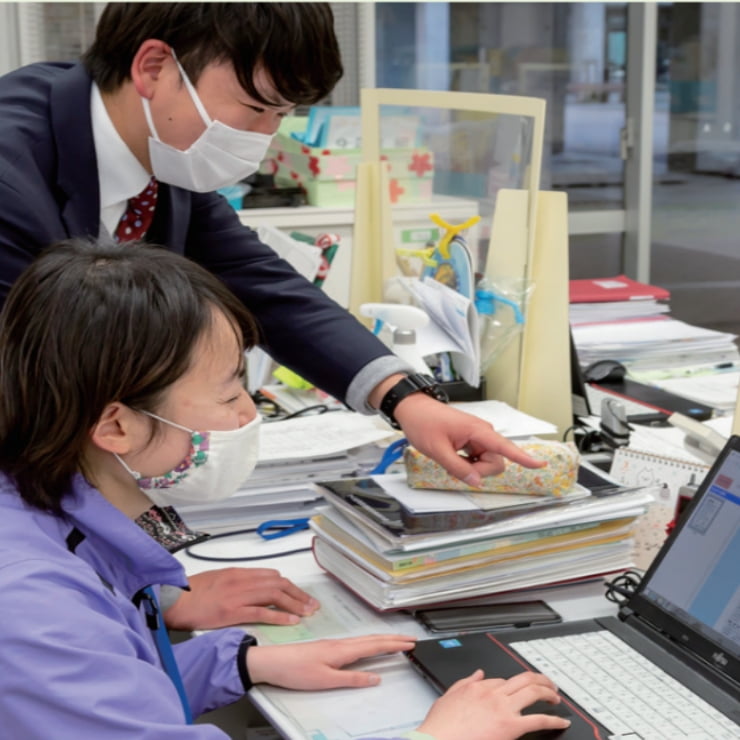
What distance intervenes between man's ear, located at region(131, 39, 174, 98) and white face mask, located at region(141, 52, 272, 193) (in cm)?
2

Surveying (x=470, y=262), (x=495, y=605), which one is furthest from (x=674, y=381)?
(x=495, y=605)

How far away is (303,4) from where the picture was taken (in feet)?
4.66

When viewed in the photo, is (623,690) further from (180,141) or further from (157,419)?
(180,141)

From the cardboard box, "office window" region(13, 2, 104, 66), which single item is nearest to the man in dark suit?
the cardboard box

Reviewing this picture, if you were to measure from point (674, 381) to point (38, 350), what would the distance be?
1.58m

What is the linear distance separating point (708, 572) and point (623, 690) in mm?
160

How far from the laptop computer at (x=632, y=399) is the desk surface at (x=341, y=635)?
55 cm

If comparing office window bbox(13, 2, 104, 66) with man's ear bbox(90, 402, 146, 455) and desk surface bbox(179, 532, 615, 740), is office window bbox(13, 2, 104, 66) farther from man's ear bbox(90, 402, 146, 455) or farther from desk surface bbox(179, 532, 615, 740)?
man's ear bbox(90, 402, 146, 455)

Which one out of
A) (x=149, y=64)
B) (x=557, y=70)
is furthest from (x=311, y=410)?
(x=557, y=70)

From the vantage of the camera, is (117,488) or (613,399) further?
(613,399)

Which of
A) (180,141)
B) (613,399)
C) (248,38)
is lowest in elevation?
(613,399)

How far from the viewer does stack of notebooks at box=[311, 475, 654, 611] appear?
128 cm

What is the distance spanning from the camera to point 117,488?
3.65ft

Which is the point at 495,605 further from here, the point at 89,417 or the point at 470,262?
the point at 470,262
